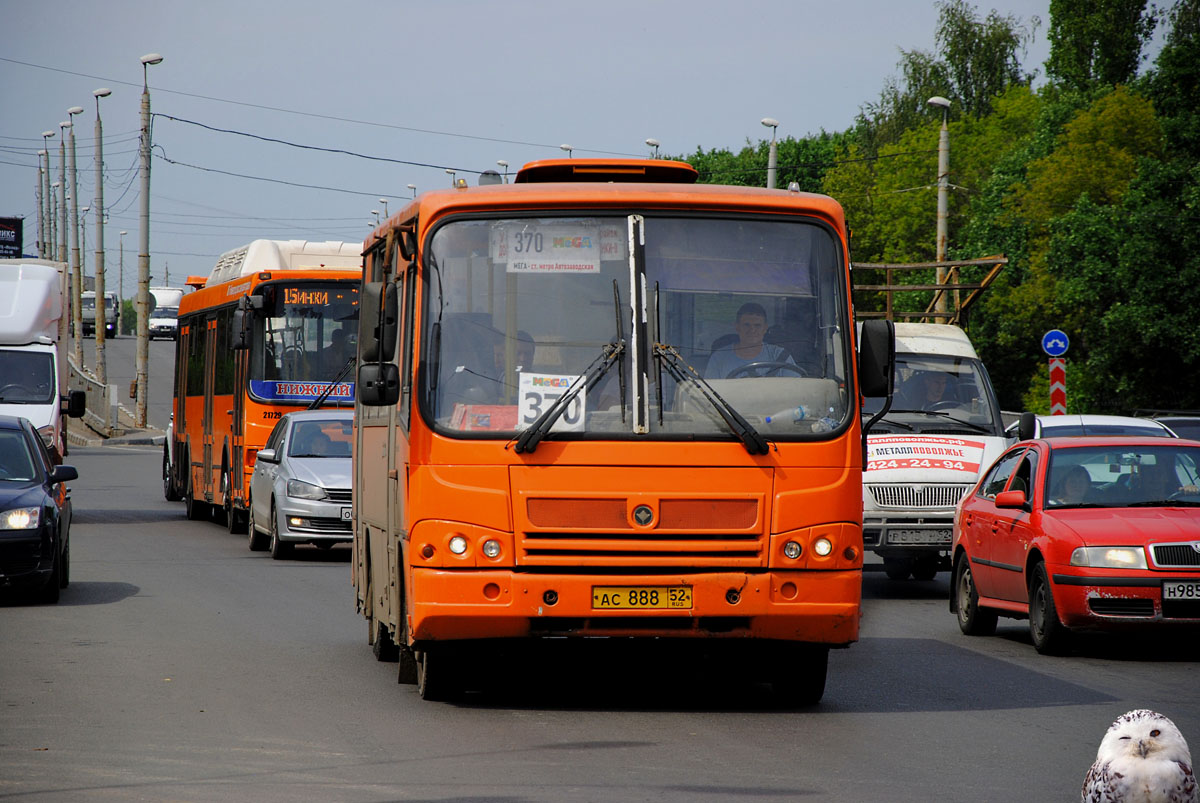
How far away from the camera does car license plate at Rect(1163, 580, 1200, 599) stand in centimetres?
1248

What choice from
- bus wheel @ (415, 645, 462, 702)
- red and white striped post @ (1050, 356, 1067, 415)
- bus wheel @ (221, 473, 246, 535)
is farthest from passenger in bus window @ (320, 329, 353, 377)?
bus wheel @ (415, 645, 462, 702)

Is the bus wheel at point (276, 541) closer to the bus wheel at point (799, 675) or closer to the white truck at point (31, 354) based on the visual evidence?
the white truck at point (31, 354)

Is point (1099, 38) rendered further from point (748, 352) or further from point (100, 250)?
point (748, 352)

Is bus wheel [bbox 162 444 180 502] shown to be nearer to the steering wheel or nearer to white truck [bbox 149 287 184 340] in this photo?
the steering wheel

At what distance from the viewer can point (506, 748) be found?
28.3 ft

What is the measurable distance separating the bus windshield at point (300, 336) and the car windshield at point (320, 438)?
2965 millimetres

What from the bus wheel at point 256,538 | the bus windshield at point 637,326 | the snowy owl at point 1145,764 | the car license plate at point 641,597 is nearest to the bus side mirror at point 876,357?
the bus windshield at point 637,326

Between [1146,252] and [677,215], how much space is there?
43.8 meters

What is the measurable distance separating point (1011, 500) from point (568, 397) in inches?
202

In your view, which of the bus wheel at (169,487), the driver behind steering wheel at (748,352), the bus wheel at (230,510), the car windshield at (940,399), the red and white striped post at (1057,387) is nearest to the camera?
the driver behind steering wheel at (748,352)

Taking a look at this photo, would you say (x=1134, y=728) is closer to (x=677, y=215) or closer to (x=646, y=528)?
(x=646, y=528)

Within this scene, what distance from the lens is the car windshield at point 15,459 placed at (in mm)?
16094

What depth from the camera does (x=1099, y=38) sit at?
231 ft

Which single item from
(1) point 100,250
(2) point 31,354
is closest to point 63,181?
(1) point 100,250
